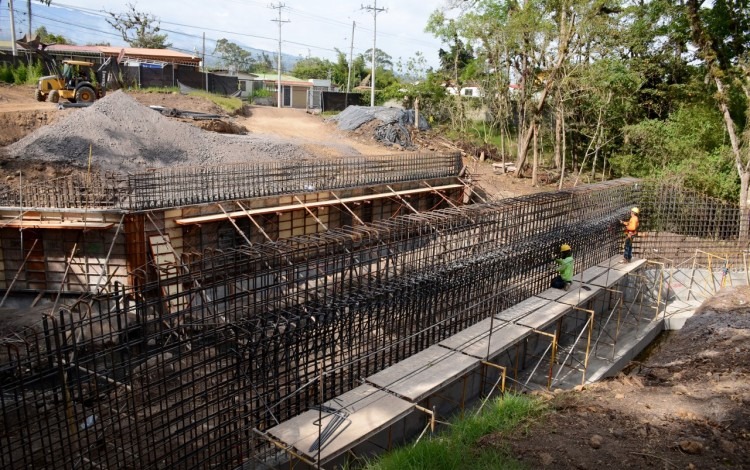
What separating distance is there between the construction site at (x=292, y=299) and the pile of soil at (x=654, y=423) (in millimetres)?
1331

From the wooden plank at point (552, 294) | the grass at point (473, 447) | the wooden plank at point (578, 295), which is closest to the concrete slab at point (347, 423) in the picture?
the grass at point (473, 447)

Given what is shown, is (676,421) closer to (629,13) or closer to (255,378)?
(255,378)

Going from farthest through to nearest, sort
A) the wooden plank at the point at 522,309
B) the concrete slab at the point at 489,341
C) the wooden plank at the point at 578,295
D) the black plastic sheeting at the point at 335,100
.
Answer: the black plastic sheeting at the point at 335,100 → the wooden plank at the point at 578,295 → the wooden plank at the point at 522,309 → the concrete slab at the point at 489,341

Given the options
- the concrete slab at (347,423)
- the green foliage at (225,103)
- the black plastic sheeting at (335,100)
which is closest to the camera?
the concrete slab at (347,423)

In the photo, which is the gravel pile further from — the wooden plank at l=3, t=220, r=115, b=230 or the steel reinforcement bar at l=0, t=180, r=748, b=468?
the steel reinforcement bar at l=0, t=180, r=748, b=468

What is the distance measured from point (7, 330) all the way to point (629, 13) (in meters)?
27.5

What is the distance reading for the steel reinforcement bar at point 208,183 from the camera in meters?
15.2

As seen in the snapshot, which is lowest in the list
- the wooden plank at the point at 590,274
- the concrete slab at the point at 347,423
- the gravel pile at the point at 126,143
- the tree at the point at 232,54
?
the concrete slab at the point at 347,423

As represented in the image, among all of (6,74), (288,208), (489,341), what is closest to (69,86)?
(6,74)

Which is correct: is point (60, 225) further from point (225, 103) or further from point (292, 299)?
point (225, 103)

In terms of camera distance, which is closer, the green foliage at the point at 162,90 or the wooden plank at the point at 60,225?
the wooden plank at the point at 60,225

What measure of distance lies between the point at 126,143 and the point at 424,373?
55.8ft

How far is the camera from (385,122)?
32938 millimetres

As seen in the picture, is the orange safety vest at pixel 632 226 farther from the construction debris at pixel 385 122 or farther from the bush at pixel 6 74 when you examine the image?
the bush at pixel 6 74
